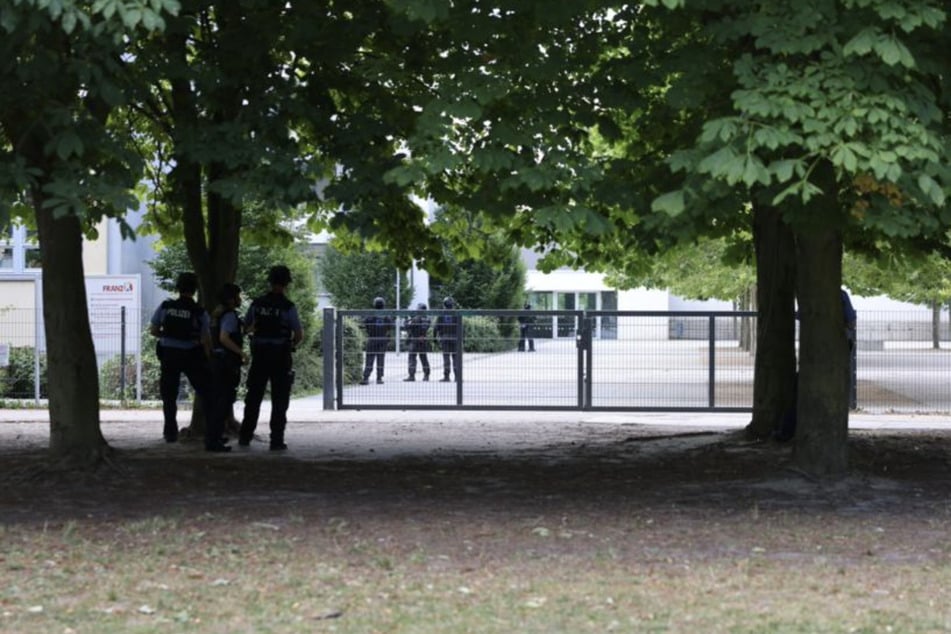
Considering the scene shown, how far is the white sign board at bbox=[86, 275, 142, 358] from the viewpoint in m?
20.6

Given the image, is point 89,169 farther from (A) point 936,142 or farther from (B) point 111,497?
(A) point 936,142

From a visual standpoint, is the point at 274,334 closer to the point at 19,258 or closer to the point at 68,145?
the point at 68,145

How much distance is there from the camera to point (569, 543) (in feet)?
26.5

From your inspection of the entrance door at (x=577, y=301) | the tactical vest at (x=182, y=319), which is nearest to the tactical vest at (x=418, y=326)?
the tactical vest at (x=182, y=319)

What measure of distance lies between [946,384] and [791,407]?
23.7 feet

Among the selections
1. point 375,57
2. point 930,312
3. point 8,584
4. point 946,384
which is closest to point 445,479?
point 375,57

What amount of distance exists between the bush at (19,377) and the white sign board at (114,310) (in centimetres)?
122

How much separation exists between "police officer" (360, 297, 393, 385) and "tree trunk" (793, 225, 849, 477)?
9.33 metres

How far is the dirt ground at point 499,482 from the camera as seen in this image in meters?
9.28

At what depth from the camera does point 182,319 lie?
12773 millimetres

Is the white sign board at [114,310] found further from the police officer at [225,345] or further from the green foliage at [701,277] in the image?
the green foliage at [701,277]

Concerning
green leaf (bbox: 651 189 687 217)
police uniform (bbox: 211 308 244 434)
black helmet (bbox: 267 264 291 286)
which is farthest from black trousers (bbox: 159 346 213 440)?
green leaf (bbox: 651 189 687 217)

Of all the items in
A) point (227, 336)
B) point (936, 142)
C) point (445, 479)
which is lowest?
point (445, 479)

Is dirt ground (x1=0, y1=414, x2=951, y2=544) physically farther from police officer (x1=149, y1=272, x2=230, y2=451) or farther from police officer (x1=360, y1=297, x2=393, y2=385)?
police officer (x1=360, y1=297, x2=393, y2=385)
